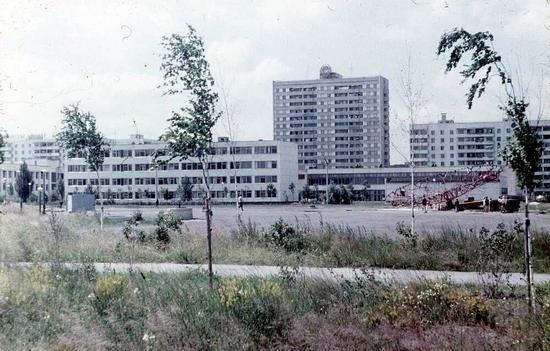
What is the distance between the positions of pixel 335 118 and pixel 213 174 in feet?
186

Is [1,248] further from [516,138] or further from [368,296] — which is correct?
[516,138]

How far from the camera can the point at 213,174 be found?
97.4m

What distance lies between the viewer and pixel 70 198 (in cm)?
4247

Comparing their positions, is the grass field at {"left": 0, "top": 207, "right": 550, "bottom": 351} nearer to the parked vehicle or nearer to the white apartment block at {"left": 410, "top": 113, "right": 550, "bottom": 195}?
the parked vehicle

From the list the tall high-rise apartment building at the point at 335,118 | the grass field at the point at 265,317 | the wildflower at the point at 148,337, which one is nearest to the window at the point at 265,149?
the tall high-rise apartment building at the point at 335,118

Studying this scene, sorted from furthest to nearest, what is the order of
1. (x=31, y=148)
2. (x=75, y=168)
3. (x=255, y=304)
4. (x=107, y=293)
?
1. (x=31, y=148)
2. (x=75, y=168)
3. (x=107, y=293)
4. (x=255, y=304)

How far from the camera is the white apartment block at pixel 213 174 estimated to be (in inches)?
3799

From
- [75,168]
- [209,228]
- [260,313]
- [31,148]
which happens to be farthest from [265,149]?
[31,148]

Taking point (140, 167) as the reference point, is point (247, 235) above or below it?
below

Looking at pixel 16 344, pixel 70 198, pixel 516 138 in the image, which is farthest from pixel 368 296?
pixel 70 198

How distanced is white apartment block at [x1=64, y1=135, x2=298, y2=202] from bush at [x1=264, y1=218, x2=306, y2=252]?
74.6 m

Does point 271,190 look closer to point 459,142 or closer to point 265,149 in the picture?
point 265,149

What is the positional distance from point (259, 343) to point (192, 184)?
90.2 m

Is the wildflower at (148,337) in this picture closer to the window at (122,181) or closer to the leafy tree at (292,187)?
the leafy tree at (292,187)
